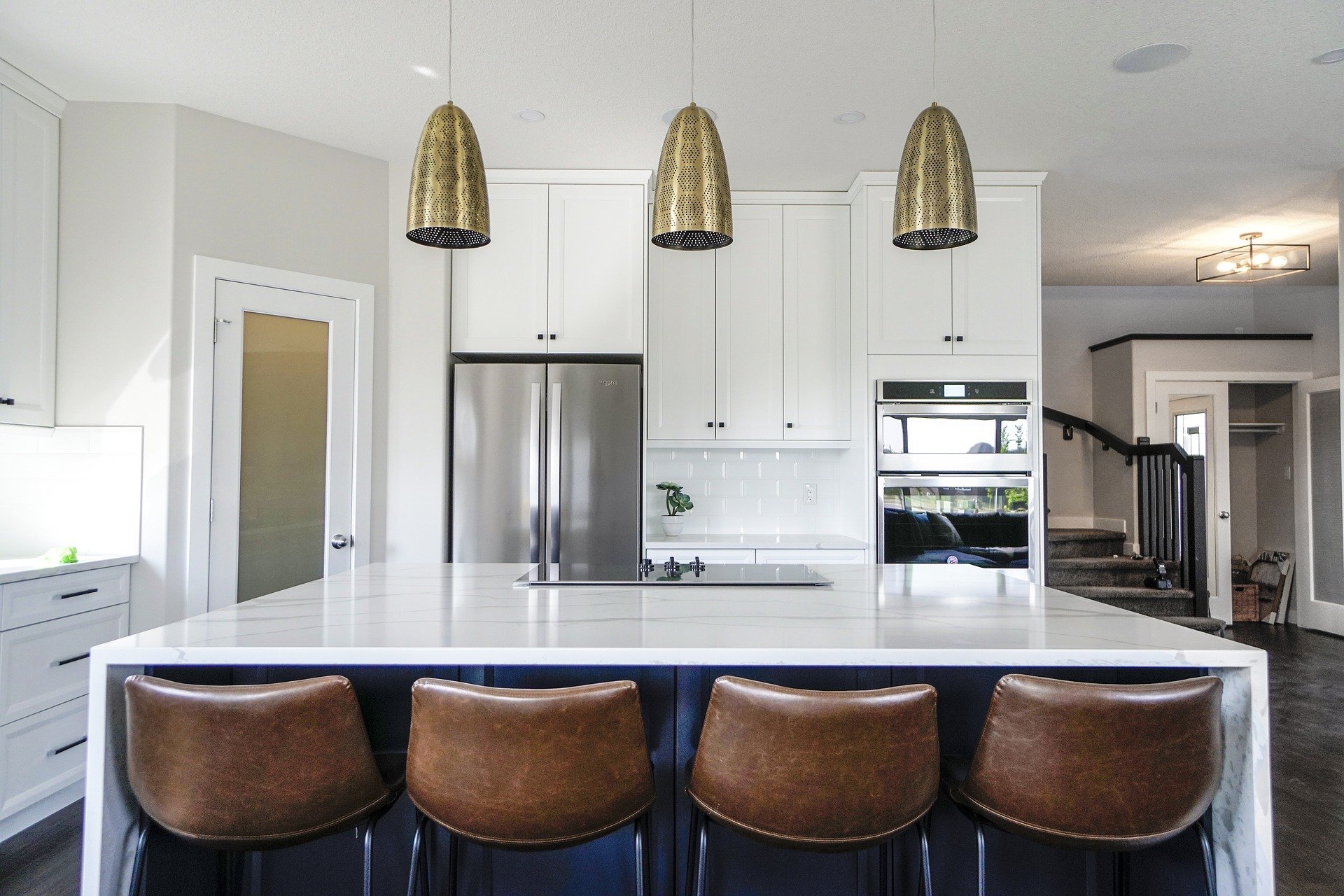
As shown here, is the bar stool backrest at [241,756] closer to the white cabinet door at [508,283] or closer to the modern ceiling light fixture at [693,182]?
the modern ceiling light fixture at [693,182]

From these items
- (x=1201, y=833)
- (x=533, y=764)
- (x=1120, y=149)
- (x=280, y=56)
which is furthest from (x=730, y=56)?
(x=1201, y=833)

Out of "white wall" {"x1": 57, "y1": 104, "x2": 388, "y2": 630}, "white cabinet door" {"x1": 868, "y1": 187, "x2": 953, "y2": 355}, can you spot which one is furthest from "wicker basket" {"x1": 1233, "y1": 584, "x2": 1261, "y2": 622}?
"white wall" {"x1": 57, "y1": 104, "x2": 388, "y2": 630}

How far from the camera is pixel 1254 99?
9.77ft

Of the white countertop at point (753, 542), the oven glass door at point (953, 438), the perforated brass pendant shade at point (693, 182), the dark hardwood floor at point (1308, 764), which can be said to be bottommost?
the dark hardwood floor at point (1308, 764)

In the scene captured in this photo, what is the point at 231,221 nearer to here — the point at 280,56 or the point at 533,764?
the point at 280,56

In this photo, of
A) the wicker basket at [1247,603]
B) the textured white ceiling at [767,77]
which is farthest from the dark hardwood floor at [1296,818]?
the textured white ceiling at [767,77]

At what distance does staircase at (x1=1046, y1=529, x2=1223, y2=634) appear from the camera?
4793 millimetres

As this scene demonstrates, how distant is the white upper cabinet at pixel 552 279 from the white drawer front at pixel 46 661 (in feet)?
6.08

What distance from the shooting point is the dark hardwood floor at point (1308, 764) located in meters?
2.28

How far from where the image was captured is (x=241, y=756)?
134 cm

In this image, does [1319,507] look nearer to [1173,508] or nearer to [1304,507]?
[1304,507]

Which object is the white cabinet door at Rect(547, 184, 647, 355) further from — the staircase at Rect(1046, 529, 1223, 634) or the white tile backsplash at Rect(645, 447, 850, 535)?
the staircase at Rect(1046, 529, 1223, 634)

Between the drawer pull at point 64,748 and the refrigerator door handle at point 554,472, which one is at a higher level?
the refrigerator door handle at point 554,472

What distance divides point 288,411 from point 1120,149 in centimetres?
391
